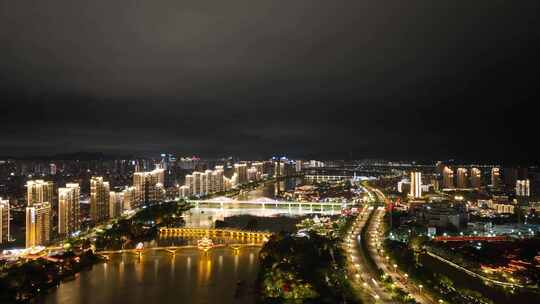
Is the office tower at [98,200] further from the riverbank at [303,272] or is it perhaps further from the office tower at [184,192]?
the office tower at [184,192]

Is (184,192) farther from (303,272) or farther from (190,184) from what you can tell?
(303,272)

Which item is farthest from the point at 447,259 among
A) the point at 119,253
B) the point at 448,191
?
the point at 448,191

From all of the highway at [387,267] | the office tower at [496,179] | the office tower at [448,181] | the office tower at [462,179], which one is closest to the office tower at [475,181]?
the office tower at [462,179]

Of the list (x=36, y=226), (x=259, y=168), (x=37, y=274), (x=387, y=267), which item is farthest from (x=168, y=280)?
(x=259, y=168)

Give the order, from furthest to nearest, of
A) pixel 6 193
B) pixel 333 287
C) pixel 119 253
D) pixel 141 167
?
pixel 141 167, pixel 6 193, pixel 119 253, pixel 333 287

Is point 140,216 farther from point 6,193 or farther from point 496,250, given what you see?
point 496,250
